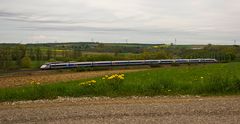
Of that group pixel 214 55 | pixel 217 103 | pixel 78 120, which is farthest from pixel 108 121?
pixel 214 55

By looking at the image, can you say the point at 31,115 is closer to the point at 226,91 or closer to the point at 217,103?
the point at 217,103

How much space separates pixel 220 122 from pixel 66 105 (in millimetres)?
5539

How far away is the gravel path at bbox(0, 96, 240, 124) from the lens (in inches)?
440

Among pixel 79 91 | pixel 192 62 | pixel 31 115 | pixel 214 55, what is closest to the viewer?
pixel 31 115

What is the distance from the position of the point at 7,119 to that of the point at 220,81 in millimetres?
9677

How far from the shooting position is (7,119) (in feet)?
37.4

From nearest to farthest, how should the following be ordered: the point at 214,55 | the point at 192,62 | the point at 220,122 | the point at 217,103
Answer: the point at 220,122 < the point at 217,103 < the point at 192,62 < the point at 214,55

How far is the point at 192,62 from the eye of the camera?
2724 inches

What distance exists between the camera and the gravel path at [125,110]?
36.7ft

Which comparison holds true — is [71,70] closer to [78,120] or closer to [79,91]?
[79,91]

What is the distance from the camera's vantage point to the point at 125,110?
12.4 m

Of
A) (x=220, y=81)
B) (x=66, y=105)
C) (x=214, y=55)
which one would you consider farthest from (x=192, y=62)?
(x=66, y=105)

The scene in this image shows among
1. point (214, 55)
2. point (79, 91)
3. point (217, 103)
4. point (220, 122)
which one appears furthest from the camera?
point (214, 55)

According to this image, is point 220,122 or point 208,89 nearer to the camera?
point 220,122
